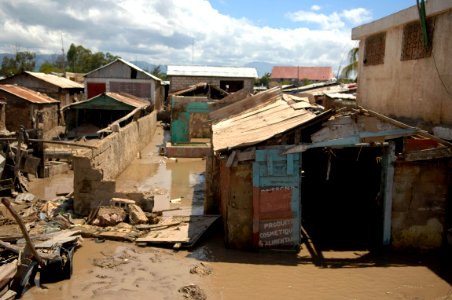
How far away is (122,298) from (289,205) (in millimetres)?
3870

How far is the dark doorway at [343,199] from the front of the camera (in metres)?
10.6

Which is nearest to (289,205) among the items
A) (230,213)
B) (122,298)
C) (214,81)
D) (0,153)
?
(230,213)

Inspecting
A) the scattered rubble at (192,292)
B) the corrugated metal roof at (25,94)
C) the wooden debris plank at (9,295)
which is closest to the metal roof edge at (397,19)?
the scattered rubble at (192,292)

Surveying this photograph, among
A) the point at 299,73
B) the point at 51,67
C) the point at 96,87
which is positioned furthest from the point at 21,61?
the point at 299,73

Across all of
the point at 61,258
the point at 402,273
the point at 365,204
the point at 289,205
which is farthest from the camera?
the point at 365,204

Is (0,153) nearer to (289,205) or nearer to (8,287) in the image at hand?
(8,287)

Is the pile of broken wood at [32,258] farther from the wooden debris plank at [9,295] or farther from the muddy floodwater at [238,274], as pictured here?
the muddy floodwater at [238,274]

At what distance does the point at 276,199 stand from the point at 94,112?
2347 centimetres

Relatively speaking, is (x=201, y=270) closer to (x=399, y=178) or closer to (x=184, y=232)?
(x=184, y=232)

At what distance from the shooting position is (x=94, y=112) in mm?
30250

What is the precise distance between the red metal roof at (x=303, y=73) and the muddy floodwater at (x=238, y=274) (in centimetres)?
5662

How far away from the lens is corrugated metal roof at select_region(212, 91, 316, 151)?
9.44 meters

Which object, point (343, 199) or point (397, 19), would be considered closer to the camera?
point (397, 19)

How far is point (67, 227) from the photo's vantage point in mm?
10805
